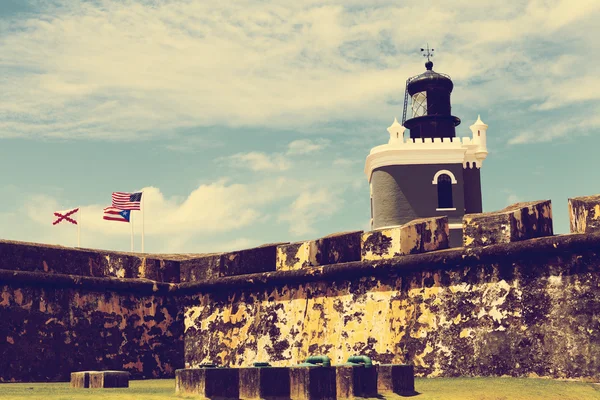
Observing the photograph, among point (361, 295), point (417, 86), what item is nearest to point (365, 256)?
point (361, 295)

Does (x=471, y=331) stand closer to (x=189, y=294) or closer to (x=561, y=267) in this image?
(x=561, y=267)

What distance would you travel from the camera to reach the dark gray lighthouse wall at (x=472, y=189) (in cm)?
4369

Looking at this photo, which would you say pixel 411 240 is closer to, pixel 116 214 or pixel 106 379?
pixel 106 379

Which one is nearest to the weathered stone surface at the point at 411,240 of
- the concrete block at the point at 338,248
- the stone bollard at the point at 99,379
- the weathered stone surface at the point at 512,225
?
the concrete block at the point at 338,248

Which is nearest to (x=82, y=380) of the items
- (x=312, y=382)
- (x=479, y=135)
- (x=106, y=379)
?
(x=106, y=379)

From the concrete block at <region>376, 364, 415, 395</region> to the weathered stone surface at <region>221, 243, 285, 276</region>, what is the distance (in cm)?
497

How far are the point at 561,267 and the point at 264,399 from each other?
458 centimetres

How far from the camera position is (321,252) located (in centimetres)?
1388

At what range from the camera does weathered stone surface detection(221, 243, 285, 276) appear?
48.6ft

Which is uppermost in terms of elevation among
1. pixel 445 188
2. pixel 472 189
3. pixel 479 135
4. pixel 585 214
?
pixel 479 135

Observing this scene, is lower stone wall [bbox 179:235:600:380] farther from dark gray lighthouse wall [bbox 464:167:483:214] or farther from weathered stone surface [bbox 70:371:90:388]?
dark gray lighthouse wall [bbox 464:167:483:214]

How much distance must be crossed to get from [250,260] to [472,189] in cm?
3050

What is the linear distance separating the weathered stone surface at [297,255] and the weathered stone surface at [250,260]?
232 millimetres

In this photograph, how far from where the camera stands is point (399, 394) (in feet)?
32.3
